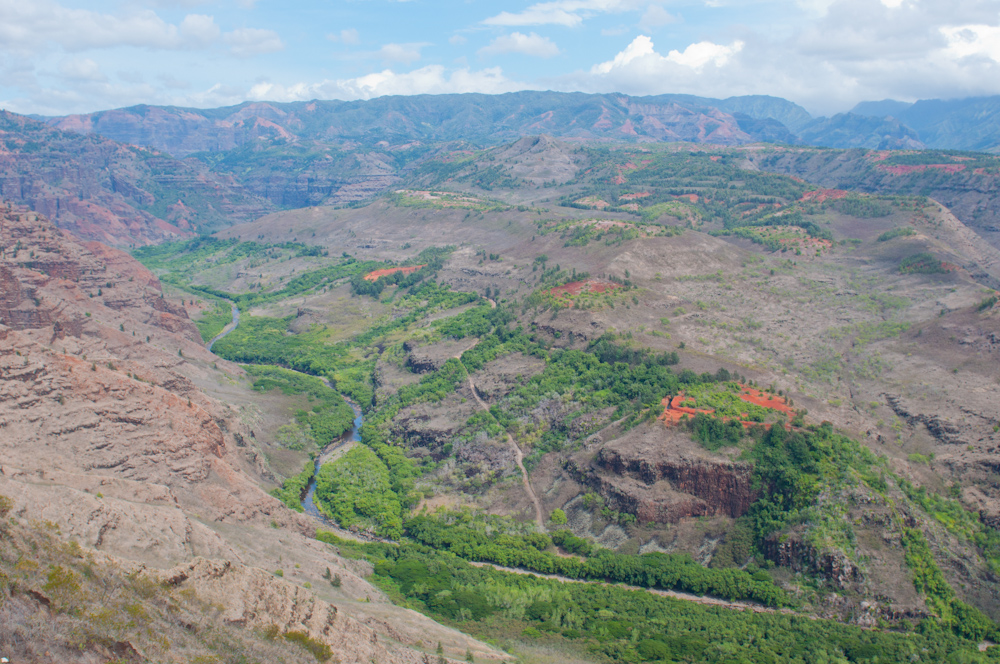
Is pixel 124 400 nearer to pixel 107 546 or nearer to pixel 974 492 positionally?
pixel 107 546

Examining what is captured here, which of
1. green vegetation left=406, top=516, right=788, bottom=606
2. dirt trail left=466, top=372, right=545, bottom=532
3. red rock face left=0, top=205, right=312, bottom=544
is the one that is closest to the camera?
red rock face left=0, top=205, right=312, bottom=544

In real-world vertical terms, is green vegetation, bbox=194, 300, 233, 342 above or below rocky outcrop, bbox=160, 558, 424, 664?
below

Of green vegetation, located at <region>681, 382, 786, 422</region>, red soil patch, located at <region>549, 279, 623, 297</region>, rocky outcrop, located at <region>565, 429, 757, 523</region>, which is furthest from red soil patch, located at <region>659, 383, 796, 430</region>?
red soil patch, located at <region>549, 279, 623, 297</region>

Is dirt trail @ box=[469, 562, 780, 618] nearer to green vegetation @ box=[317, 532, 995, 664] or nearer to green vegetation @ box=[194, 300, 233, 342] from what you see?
green vegetation @ box=[317, 532, 995, 664]

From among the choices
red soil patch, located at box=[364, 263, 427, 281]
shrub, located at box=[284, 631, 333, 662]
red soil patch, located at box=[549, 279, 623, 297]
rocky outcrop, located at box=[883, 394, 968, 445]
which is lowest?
red soil patch, located at box=[364, 263, 427, 281]

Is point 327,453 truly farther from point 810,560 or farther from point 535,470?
point 810,560

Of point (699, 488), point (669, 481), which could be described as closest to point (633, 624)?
point (669, 481)

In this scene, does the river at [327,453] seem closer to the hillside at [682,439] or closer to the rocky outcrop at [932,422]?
the hillside at [682,439]
